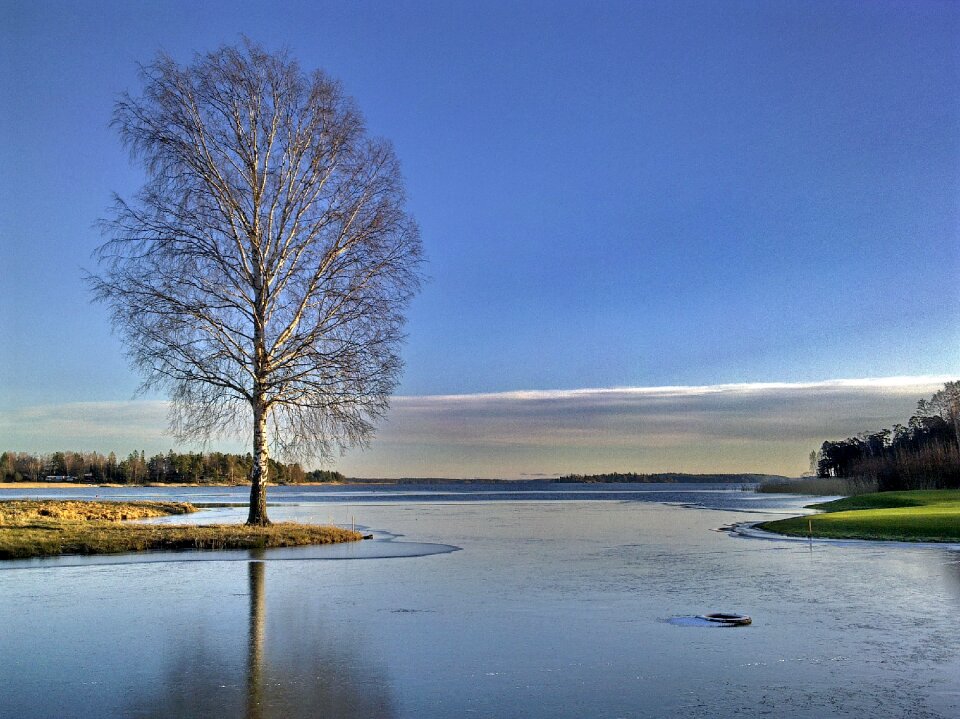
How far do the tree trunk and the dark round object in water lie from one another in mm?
17856

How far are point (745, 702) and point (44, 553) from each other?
19549 millimetres

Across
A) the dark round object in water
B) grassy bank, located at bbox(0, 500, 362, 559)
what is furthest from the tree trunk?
the dark round object in water

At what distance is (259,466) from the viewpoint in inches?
1062

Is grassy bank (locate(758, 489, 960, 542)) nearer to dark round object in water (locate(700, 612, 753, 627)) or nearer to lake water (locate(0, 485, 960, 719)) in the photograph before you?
lake water (locate(0, 485, 960, 719))

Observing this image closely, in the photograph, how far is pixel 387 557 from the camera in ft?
68.5

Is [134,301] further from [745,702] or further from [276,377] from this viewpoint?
[745,702]

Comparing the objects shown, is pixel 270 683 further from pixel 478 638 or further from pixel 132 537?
pixel 132 537

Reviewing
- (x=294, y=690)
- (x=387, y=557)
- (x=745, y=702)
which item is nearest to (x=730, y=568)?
(x=387, y=557)

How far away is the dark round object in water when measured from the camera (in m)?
11.4

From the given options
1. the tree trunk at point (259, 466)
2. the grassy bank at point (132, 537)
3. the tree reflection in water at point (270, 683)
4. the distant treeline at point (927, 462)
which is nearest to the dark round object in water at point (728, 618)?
the tree reflection in water at point (270, 683)

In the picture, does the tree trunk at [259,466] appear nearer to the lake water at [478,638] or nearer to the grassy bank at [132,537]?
the grassy bank at [132,537]

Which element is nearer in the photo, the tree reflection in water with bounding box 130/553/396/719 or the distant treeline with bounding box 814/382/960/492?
the tree reflection in water with bounding box 130/553/396/719

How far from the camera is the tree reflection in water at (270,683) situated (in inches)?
285

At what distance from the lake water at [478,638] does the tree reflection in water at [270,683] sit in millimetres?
35
